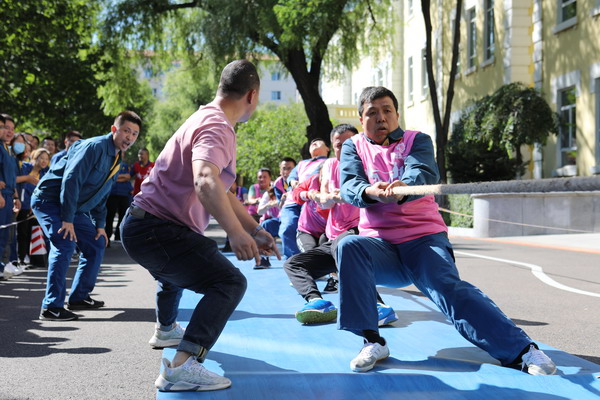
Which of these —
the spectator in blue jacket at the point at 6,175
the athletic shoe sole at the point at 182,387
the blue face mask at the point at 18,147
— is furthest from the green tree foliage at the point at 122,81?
the athletic shoe sole at the point at 182,387

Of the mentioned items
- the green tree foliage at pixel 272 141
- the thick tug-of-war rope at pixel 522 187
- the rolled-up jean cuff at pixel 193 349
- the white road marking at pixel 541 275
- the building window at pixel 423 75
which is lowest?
the white road marking at pixel 541 275

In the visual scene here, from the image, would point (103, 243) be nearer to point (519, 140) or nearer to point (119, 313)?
point (119, 313)

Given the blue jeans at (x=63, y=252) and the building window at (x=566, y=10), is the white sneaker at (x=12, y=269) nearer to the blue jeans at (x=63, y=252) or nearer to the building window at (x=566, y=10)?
the blue jeans at (x=63, y=252)

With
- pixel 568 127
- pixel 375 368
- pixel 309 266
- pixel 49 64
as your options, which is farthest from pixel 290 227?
pixel 49 64

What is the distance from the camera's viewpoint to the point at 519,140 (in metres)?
18.9

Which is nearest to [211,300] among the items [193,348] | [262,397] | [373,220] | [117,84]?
[193,348]

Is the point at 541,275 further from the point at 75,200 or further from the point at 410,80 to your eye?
the point at 410,80

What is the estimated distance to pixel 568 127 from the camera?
782 inches

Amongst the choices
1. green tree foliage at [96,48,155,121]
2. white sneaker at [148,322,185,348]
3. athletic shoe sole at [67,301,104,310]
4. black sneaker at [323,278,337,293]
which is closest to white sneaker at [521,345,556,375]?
white sneaker at [148,322,185,348]

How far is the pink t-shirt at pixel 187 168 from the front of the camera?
3.63m

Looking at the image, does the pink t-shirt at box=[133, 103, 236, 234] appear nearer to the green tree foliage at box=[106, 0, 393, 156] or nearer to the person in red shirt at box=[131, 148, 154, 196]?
the person in red shirt at box=[131, 148, 154, 196]

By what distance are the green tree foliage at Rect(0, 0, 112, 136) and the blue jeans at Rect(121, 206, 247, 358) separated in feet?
71.0

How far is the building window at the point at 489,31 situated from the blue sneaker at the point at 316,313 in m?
21.0

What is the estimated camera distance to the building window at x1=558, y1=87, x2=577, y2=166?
771 inches
